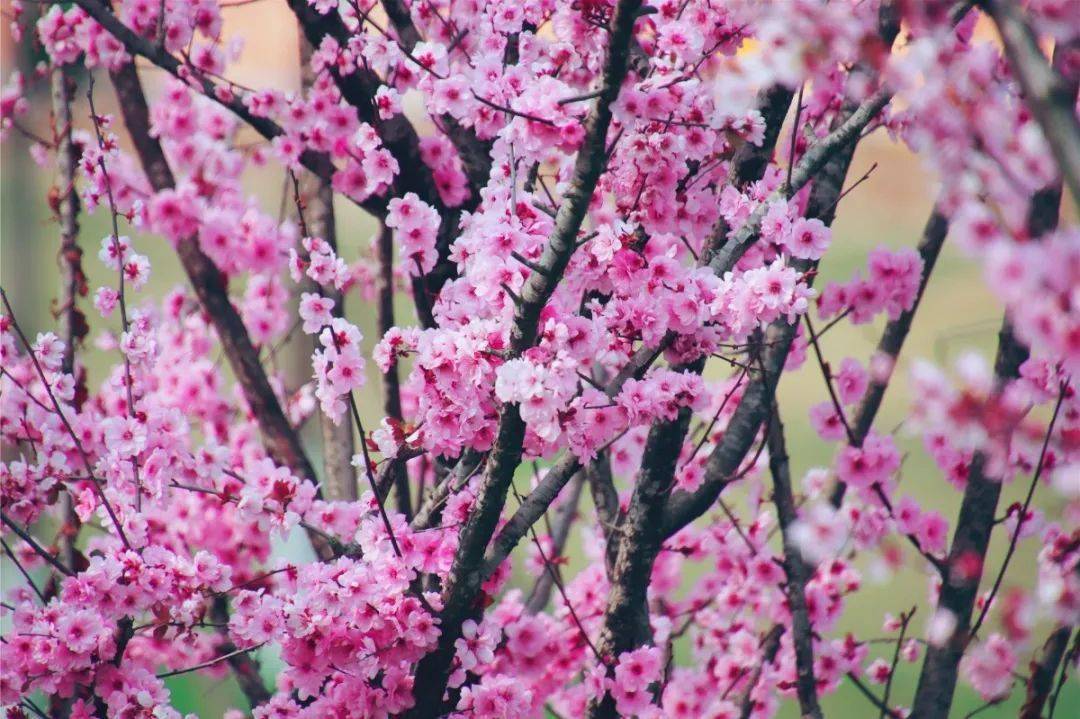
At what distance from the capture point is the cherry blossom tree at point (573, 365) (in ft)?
6.29

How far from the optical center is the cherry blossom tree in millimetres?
1917

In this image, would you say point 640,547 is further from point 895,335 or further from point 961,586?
point 895,335

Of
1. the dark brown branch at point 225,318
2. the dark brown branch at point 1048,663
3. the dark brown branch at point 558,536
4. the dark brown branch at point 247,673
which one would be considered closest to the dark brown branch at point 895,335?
the dark brown branch at point 1048,663

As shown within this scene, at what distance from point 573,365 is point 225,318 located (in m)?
1.97

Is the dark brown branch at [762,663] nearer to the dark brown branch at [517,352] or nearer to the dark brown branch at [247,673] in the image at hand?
the dark brown branch at [517,352]

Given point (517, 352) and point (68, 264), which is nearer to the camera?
point (517, 352)

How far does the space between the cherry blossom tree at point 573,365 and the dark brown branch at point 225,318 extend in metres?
0.01

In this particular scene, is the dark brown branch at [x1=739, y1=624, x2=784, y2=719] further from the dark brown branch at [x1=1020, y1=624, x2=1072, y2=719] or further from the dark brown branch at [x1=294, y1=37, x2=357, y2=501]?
the dark brown branch at [x1=294, y1=37, x2=357, y2=501]

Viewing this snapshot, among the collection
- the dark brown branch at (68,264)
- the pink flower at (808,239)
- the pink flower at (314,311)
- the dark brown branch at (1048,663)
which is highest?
the dark brown branch at (68,264)

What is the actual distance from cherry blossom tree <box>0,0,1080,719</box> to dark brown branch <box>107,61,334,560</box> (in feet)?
0.04

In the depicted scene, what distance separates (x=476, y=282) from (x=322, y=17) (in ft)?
4.26

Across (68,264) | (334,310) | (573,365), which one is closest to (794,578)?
(573,365)

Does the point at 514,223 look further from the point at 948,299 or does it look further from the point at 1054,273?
the point at 948,299

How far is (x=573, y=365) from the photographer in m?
2.18
